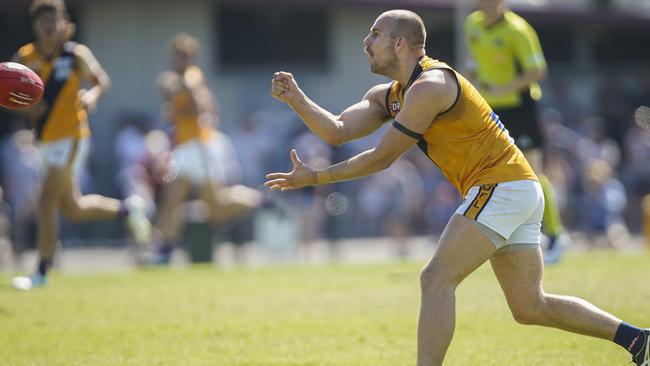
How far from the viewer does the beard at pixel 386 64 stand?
670 cm

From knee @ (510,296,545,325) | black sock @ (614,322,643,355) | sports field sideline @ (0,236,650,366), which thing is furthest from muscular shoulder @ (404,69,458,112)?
sports field sideline @ (0,236,650,366)

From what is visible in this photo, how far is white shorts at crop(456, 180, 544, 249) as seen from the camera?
253 inches

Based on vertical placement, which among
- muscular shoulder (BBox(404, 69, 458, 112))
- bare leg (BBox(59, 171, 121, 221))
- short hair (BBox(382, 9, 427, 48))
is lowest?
bare leg (BBox(59, 171, 121, 221))

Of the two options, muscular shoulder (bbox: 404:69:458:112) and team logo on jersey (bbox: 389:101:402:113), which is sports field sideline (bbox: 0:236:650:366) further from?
muscular shoulder (bbox: 404:69:458:112)

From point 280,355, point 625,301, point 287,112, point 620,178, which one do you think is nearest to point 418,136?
point 280,355

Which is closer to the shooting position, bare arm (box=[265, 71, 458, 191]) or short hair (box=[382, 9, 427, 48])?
bare arm (box=[265, 71, 458, 191])

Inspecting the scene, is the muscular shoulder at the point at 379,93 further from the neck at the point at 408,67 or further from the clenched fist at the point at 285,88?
the clenched fist at the point at 285,88

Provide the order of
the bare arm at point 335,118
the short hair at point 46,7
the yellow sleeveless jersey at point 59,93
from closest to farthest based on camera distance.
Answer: the bare arm at point 335,118 < the short hair at point 46,7 < the yellow sleeveless jersey at point 59,93

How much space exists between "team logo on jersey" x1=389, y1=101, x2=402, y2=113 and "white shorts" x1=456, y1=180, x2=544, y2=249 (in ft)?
2.61

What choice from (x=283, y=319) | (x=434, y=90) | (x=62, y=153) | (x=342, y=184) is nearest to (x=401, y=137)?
(x=434, y=90)

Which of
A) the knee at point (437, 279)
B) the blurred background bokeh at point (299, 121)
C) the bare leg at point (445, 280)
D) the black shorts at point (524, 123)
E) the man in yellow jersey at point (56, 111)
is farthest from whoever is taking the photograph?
the blurred background bokeh at point (299, 121)

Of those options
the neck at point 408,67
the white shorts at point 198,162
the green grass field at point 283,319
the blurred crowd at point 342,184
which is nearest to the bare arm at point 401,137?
the neck at point 408,67

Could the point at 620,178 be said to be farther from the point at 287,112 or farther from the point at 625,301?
the point at 625,301

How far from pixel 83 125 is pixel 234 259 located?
281 inches
